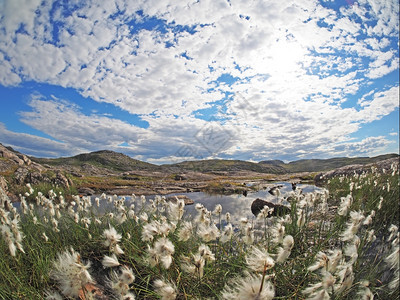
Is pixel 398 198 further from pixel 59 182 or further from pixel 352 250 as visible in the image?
pixel 59 182

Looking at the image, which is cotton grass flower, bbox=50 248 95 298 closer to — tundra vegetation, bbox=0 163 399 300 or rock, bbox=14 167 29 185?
tundra vegetation, bbox=0 163 399 300

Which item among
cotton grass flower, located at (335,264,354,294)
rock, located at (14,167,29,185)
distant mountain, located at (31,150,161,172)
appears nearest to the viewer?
cotton grass flower, located at (335,264,354,294)

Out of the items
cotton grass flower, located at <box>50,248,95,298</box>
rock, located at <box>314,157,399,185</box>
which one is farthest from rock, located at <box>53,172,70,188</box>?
rock, located at <box>314,157,399,185</box>

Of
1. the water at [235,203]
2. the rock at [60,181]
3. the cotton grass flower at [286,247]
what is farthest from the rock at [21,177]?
the cotton grass flower at [286,247]

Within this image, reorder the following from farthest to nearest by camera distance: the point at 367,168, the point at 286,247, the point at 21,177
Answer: the point at 367,168, the point at 21,177, the point at 286,247

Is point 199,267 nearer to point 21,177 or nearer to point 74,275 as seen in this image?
point 74,275

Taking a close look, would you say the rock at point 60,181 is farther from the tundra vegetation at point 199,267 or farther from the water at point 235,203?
the tundra vegetation at point 199,267

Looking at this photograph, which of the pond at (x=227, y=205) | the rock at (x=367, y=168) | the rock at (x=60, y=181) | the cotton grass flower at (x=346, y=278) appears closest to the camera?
the cotton grass flower at (x=346, y=278)

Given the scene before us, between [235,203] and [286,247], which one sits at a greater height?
[286,247]

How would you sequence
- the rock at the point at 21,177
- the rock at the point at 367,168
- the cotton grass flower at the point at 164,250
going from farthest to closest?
the rock at the point at 367,168 → the rock at the point at 21,177 → the cotton grass flower at the point at 164,250

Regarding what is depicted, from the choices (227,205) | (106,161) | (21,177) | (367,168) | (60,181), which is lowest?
(227,205)

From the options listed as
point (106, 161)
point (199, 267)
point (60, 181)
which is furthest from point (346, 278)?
point (106, 161)

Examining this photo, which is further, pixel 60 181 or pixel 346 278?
pixel 60 181

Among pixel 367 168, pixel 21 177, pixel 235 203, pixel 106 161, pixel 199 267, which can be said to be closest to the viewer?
pixel 199 267
